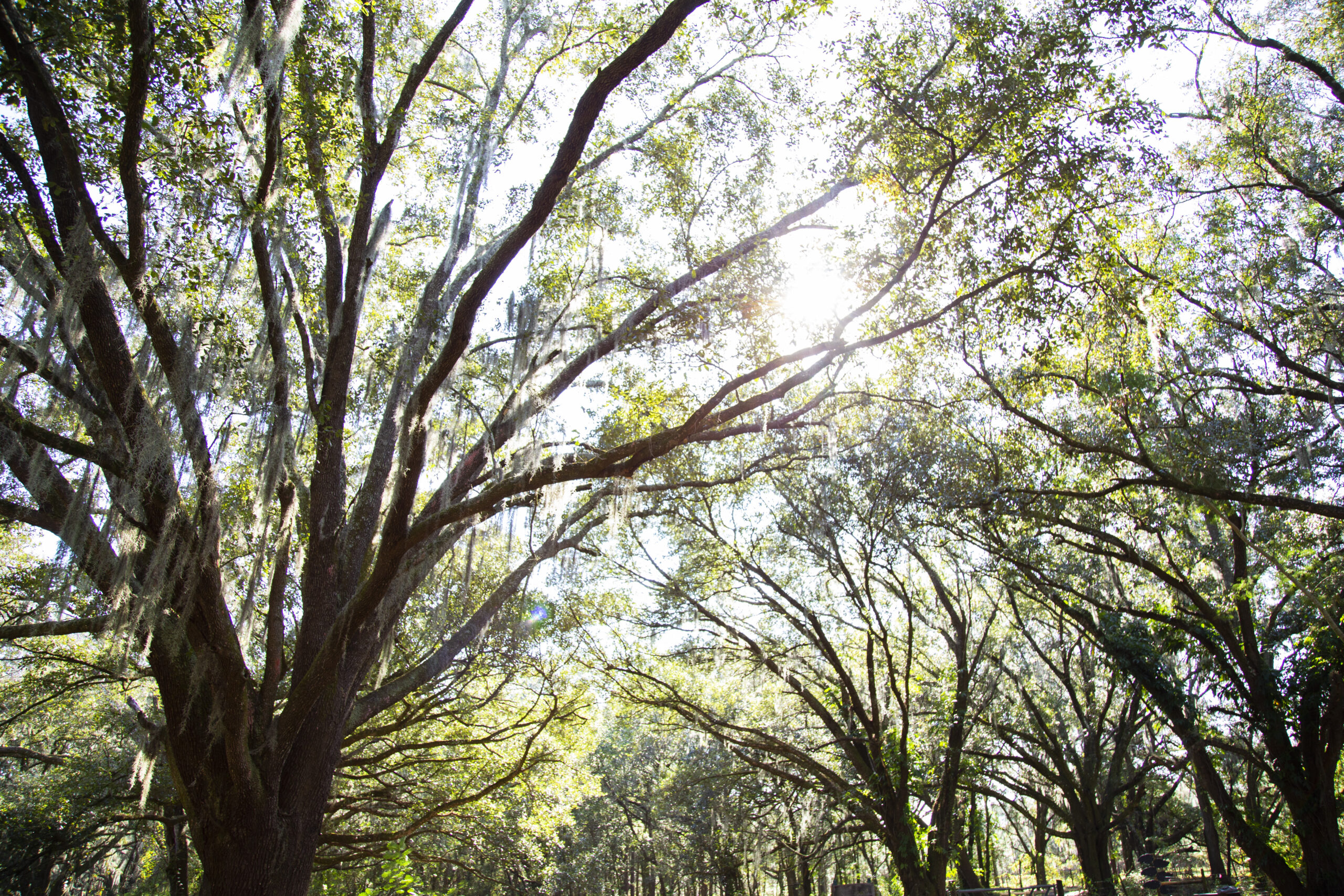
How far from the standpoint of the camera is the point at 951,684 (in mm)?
11445

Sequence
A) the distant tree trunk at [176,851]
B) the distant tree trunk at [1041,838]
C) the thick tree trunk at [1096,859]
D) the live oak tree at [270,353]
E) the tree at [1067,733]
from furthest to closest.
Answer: the distant tree trunk at [1041,838]
the tree at [1067,733]
the thick tree trunk at [1096,859]
the distant tree trunk at [176,851]
the live oak tree at [270,353]

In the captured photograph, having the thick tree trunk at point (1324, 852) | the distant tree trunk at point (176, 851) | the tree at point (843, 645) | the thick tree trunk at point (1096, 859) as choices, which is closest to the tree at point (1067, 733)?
the thick tree trunk at point (1096, 859)

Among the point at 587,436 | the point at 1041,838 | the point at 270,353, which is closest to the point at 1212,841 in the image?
the point at 1041,838

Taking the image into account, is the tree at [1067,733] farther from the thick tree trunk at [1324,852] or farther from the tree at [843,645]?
the thick tree trunk at [1324,852]

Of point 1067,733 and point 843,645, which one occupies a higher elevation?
point 843,645

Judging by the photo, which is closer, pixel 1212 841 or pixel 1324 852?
pixel 1324 852

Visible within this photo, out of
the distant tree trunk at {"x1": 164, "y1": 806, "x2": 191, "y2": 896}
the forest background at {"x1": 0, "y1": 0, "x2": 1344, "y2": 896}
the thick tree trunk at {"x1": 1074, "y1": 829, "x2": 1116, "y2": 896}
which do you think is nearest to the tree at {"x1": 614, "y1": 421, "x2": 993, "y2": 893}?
the forest background at {"x1": 0, "y1": 0, "x2": 1344, "y2": 896}

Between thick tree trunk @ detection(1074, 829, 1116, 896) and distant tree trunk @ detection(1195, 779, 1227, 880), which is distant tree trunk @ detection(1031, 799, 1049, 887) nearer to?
distant tree trunk @ detection(1195, 779, 1227, 880)

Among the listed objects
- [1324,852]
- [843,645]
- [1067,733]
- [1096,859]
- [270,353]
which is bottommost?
[1096,859]

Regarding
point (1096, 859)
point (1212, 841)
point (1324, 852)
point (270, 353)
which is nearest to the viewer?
point (270, 353)

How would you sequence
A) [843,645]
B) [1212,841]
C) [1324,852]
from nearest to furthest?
[1324,852]
[843,645]
[1212,841]

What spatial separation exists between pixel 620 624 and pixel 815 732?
8789mm

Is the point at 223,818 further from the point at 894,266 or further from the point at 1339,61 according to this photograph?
the point at 1339,61

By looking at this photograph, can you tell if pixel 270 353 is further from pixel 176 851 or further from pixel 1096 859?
pixel 1096 859
